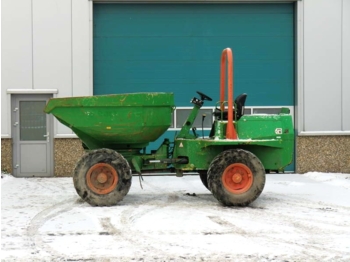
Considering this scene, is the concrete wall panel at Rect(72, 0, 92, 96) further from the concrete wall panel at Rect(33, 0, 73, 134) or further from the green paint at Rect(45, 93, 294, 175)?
the green paint at Rect(45, 93, 294, 175)

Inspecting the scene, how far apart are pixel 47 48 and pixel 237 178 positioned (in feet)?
24.3

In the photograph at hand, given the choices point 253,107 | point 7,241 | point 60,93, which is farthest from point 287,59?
point 7,241

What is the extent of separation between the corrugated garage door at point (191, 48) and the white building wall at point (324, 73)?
19.3 inches

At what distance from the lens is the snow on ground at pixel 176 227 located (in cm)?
693

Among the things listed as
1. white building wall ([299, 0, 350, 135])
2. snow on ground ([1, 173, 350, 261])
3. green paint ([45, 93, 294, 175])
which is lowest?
snow on ground ([1, 173, 350, 261])

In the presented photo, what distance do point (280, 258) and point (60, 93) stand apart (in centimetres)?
996

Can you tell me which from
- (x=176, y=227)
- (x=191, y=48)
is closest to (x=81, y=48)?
(x=191, y=48)

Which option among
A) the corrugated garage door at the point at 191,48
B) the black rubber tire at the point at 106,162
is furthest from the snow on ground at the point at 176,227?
the corrugated garage door at the point at 191,48

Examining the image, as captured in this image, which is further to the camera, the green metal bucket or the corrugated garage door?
the corrugated garage door

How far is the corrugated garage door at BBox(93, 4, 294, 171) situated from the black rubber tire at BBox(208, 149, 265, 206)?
5.79 meters

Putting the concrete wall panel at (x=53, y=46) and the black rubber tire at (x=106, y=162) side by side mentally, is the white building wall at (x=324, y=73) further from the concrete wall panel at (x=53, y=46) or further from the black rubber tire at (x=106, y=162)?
the black rubber tire at (x=106, y=162)

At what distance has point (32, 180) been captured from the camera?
14.9 meters

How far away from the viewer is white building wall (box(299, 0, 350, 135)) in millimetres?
15898

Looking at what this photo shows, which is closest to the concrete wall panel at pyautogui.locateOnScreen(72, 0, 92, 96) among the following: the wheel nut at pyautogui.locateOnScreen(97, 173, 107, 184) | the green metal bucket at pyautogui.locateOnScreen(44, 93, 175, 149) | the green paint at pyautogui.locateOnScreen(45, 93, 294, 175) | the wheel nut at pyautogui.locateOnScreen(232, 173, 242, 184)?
the green paint at pyautogui.locateOnScreen(45, 93, 294, 175)
